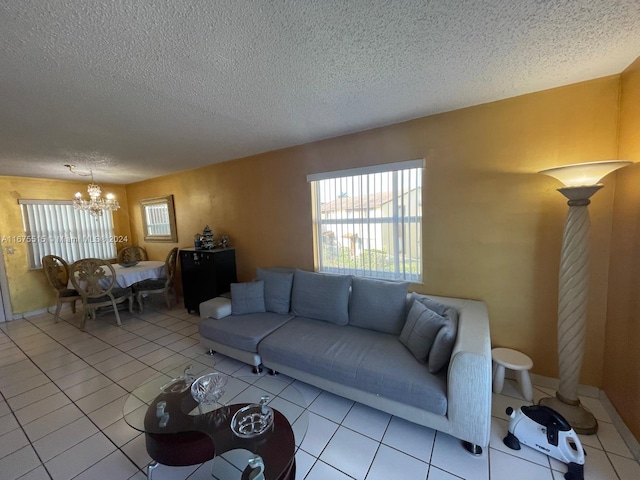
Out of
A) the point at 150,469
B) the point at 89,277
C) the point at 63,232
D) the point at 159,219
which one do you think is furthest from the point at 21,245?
the point at 150,469

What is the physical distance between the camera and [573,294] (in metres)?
1.64

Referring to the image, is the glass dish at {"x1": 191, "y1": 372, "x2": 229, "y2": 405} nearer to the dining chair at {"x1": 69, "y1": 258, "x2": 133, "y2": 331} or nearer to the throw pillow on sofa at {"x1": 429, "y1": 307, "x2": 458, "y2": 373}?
the throw pillow on sofa at {"x1": 429, "y1": 307, "x2": 458, "y2": 373}

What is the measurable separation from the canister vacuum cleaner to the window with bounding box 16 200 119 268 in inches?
264

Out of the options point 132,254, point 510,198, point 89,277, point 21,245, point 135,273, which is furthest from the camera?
point 132,254

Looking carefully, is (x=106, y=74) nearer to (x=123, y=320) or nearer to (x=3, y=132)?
(x=3, y=132)

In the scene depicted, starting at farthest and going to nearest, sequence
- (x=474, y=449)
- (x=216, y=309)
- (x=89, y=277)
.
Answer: (x=89, y=277) < (x=216, y=309) < (x=474, y=449)

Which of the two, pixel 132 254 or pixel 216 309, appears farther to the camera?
pixel 132 254

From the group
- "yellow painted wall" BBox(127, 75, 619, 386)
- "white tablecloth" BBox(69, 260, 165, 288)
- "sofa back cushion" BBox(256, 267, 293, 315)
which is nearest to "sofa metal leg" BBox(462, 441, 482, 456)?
"yellow painted wall" BBox(127, 75, 619, 386)

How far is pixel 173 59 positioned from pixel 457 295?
2.75 metres

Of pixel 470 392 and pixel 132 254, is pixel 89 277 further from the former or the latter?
pixel 470 392

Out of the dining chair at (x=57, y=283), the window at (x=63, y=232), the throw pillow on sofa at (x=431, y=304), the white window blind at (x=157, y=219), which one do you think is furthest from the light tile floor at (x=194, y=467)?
the white window blind at (x=157, y=219)

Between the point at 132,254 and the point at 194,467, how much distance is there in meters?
4.82

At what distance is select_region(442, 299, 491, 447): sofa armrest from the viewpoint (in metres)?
1.40

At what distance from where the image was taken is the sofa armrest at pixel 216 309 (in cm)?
267
